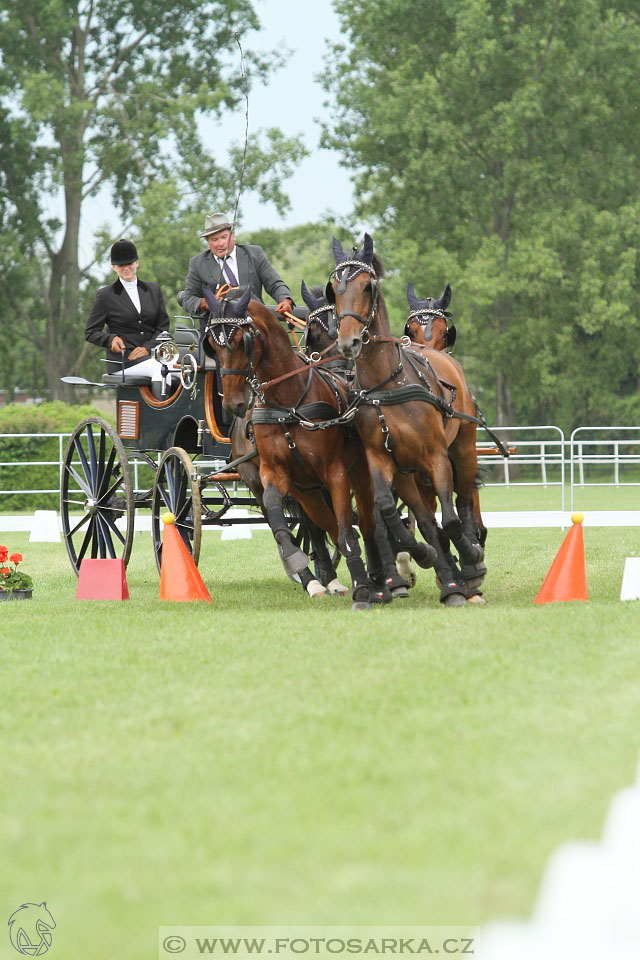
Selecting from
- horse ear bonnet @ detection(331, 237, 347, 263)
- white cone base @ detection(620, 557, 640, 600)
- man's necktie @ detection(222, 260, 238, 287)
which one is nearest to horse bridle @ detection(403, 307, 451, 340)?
man's necktie @ detection(222, 260, 238, 287)

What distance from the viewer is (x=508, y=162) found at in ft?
121

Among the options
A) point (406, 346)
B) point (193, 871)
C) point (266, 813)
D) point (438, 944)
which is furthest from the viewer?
point (406, 346)

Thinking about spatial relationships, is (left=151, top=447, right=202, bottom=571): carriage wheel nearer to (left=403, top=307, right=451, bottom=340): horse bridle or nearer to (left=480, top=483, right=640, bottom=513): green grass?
(left=403, top=307, right=451, bottom=340): horse bridle

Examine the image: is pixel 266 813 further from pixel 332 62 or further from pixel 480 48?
pixel 332 62

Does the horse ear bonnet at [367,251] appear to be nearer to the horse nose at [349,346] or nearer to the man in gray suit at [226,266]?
the horse nose at [349,346]

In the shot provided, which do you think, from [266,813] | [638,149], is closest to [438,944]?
[266,813]

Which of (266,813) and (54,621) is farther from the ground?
(266,813)

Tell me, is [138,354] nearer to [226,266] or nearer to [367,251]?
[226,266]

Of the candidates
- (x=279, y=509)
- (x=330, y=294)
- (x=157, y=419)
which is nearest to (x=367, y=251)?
(x=330, y=294)

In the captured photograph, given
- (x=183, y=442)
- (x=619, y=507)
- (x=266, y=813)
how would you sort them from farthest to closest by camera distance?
(x=619, y=507), (x=183, y=442), (x=266, y=813)

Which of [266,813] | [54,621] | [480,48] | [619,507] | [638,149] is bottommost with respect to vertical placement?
[619,507]

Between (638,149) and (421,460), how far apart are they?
32.6m

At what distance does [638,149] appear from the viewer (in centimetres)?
3900

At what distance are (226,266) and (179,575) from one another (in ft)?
8.56
